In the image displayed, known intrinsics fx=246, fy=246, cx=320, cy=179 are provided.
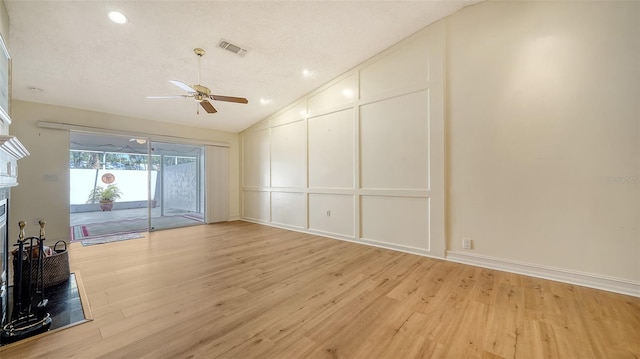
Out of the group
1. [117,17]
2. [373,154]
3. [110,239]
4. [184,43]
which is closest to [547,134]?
[373,154]

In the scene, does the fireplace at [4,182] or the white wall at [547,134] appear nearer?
the fireplace at [4,182]

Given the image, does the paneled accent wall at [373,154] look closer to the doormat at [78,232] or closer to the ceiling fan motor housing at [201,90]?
the ceiling fan motor housing at [201,90]

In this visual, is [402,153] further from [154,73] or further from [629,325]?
[154,73]

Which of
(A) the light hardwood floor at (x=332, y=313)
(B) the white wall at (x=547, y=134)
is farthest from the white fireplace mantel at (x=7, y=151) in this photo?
(B) the white wall at (x=547, y=134)

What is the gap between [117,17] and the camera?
282 cm

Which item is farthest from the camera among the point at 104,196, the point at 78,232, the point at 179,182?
the point at 104,196

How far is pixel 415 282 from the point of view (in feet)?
9.00

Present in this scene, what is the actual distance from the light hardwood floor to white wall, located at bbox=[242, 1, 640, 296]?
489 millimetres

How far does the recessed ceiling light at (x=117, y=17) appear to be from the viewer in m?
2.77

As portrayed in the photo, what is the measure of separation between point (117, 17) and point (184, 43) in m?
0.72

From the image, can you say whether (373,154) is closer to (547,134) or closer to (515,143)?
(515,143)

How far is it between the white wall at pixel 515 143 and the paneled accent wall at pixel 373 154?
0.02 meters

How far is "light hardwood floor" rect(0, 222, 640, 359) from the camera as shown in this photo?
1.67 metres

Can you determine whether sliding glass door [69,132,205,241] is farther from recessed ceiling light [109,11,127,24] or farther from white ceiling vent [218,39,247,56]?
recessed ceiling light [109,11,127,24]
